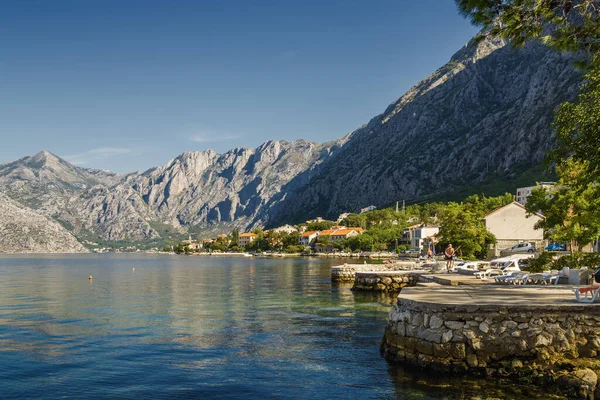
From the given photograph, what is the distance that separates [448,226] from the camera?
271 ft

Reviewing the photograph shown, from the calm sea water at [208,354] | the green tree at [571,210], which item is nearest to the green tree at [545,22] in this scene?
the calm sea water at [208,354]

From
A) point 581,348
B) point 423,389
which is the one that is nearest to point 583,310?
point 581,348

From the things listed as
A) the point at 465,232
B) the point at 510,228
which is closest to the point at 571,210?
the point at 465,232

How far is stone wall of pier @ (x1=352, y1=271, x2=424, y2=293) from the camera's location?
53.2m

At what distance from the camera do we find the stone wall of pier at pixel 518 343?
1630 centimetres

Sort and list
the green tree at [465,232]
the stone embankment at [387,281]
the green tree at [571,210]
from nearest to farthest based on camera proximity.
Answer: the green tree at [571,210] → the stone embankment at [387,281] → the green tree at [465,232]

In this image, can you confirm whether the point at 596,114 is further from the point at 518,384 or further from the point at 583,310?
the point at 518,384

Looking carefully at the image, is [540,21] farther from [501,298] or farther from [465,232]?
[465,232]

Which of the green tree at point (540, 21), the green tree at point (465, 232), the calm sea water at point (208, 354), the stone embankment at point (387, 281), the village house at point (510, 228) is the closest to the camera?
the green tree at point (540, 21)

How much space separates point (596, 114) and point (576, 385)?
10058mm

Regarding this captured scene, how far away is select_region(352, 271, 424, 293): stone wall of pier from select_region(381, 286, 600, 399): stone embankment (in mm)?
34284

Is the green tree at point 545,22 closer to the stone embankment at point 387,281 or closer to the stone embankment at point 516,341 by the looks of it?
the stone embankment at point 516,341

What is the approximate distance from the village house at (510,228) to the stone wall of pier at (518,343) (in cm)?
7033

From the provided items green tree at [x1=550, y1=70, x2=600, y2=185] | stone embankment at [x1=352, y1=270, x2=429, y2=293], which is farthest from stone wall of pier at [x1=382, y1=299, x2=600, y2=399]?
stone embankment at [x1=352, y1=270, x2=429, y2=293]
